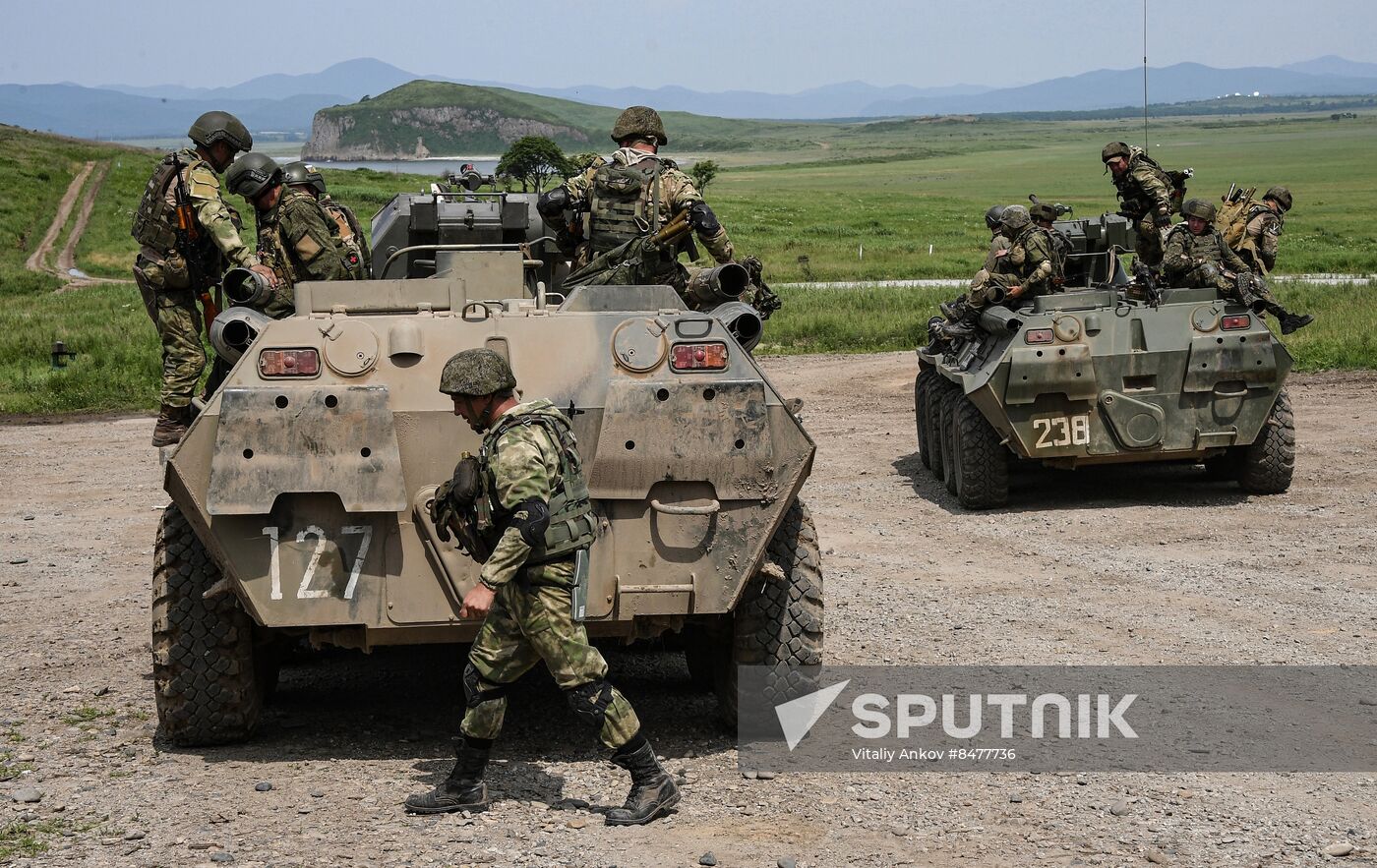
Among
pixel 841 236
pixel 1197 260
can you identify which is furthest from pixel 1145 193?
pixel 841 236

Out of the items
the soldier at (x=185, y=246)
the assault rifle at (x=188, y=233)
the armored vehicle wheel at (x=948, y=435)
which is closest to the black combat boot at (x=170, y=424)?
the soldier at (x=185, y=246)

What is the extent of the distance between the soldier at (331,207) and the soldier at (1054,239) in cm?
574

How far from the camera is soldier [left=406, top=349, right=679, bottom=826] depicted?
5566 mm

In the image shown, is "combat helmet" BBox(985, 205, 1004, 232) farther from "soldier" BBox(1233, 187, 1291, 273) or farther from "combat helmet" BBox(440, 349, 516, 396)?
"combat helmet" BBox(440, 349, 516, 396)

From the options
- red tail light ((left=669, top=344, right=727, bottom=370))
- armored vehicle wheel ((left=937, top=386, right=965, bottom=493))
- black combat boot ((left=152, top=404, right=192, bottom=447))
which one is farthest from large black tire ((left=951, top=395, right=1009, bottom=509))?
red tail light ((left=669, top=344, right=727, bottom=370))

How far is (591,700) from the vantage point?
5766 mm

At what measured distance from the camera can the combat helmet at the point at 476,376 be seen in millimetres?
5645

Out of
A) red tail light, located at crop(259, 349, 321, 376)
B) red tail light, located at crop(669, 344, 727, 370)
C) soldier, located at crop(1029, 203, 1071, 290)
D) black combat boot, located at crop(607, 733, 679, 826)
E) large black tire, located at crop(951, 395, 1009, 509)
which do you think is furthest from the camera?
soldier, located at crop(1029, 203, 1071, 290)

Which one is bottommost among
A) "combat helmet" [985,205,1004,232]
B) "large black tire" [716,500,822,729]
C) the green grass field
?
the green grass field

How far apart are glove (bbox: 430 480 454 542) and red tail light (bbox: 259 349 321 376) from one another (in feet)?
2.40

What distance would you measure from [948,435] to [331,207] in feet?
18.9

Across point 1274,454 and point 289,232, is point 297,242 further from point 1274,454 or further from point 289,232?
point 1274,454

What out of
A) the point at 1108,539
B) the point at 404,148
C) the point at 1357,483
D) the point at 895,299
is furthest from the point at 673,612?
the point at 404,148

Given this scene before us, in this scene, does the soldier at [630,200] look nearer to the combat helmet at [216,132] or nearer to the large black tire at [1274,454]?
the combat helmet at [216,132]
